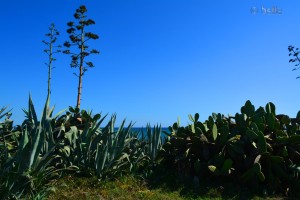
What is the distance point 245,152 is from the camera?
818 centimetres

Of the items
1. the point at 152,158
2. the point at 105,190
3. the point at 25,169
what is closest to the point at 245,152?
the point at 152,158

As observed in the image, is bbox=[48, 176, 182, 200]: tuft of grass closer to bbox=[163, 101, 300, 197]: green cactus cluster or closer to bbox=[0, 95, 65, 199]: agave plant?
bbox=[0, 95, 65, 199]: agave plant

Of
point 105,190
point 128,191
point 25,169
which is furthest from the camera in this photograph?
point 128,191

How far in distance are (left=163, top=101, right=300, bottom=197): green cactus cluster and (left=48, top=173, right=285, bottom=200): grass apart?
371 mm

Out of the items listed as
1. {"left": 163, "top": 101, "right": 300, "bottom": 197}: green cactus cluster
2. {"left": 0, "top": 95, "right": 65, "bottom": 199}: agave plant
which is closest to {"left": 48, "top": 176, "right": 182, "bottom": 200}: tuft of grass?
{"left": 0, "top": 95, "right": 65, "bottom": 199}: agave plant

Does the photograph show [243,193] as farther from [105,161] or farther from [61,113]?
[61,113]

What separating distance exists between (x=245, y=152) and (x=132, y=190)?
2.71 meters

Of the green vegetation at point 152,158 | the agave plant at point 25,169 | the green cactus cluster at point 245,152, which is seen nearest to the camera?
the agave plant at point 25,169

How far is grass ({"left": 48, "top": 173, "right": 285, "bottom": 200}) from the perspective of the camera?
21.0 feet

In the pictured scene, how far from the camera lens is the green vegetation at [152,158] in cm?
627

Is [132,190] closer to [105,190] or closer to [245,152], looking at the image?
[105,190]

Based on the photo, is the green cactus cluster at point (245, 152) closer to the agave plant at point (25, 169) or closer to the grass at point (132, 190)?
the grass at point (132, 190)

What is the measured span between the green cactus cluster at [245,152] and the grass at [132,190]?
0.37 m

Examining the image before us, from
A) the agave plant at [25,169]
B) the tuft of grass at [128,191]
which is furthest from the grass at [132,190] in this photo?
the agave plant at [25,169]
